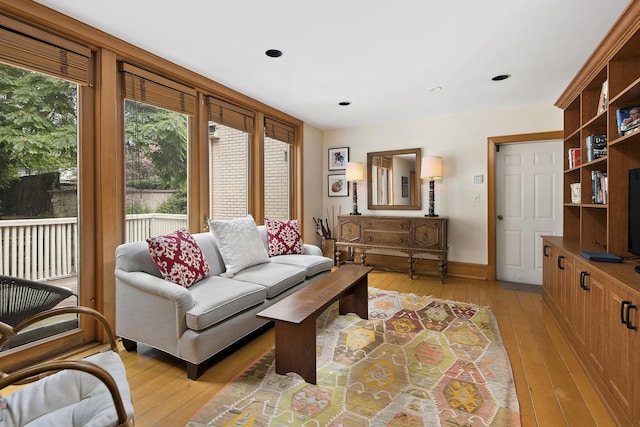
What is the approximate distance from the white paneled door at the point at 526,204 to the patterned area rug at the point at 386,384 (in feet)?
6.17

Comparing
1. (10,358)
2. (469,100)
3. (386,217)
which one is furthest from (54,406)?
(469,100)

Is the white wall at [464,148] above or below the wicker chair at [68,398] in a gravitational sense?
above

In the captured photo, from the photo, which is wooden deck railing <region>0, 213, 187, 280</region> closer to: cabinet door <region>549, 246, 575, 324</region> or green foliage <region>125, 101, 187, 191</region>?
green foliage <region>125, 101, 187, 191</region>

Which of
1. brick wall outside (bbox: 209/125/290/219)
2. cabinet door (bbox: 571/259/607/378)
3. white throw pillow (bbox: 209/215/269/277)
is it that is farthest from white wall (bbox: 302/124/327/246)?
cabinet door (bbox: 571/259/607/378)

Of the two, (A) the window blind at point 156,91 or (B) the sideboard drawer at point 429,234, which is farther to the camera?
(B) the sideboard drawer at point 429,234

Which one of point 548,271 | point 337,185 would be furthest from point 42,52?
point 548,271

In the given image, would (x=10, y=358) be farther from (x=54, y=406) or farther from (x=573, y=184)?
(x=573, y=184)

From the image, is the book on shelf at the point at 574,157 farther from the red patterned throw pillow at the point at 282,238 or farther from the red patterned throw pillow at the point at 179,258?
the red patterned throw pillow at the point at 179,258

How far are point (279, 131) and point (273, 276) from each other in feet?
8.08

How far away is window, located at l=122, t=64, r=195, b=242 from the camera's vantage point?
8.86 feet

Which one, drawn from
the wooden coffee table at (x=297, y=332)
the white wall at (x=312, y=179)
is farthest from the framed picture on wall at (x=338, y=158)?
the wooden coffee table at (x=297, y=332)

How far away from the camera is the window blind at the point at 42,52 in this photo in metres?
1.95

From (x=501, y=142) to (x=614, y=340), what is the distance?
3143 millimetres

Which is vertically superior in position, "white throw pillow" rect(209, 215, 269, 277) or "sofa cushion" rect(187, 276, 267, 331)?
"white throw pillow" rect(209, 215, 269, 277)
